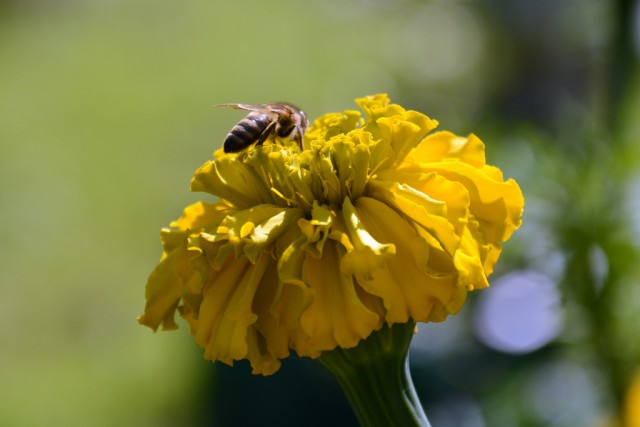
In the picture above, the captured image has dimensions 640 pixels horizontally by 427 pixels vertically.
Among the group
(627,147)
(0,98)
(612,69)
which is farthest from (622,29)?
(0,98)

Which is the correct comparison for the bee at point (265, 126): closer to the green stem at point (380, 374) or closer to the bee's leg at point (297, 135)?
the bee's leg at point (297, 135)

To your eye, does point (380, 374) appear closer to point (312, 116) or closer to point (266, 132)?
point (266, 132)

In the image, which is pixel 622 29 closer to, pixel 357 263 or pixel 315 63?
pixel 357 263

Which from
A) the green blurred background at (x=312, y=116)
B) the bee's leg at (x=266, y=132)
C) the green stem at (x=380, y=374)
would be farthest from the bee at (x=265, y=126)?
the green blurred background at (x=312, y=116)

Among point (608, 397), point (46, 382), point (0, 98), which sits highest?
point (0, 98)

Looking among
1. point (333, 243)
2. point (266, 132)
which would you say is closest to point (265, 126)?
point (266, 132)
